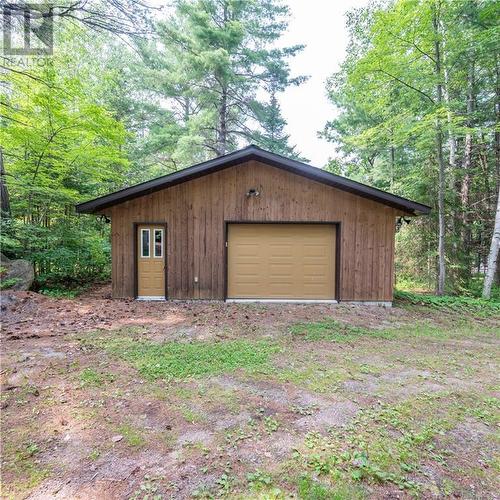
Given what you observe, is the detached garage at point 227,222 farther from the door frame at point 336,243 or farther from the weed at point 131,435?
the weed at point 131,435

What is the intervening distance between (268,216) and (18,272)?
640cm

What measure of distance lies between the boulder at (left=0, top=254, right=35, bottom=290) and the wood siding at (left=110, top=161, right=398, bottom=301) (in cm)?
216

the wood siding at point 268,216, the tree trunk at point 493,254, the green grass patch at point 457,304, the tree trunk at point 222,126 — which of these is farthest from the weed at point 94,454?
the tree trunk at point 222,126

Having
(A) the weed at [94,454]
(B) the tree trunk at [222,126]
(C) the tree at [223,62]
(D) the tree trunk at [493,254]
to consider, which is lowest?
(A) the weed at [94,454]

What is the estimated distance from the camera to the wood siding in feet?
25.6

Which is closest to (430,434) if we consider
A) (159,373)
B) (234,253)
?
(159,373)

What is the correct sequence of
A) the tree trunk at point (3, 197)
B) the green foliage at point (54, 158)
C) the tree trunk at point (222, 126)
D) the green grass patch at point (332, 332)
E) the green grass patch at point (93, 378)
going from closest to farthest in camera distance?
the green grass patch at point (93, 378) < the green grass patch at point (332, 332) < the green foliage at point (54, 158) < the tree trunk at point (3, 197) < the tree trunk at point (222, 126)

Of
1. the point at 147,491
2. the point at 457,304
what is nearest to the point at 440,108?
the point at 457,304

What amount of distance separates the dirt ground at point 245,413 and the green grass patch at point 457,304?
84.8 inches

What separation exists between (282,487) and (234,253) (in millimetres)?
6163

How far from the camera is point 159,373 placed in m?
3.57

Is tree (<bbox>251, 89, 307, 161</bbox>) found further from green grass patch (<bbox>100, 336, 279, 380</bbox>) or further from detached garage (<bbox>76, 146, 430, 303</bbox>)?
green grass patch (<bbox>100, 336, 279, 380</bbox>)

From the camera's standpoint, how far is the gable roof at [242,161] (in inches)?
289

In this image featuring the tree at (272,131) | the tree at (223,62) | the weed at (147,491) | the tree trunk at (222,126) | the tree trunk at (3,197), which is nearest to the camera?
the weed at (147,491)
